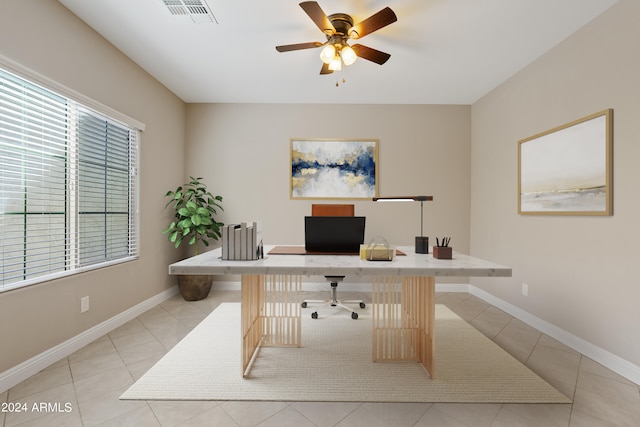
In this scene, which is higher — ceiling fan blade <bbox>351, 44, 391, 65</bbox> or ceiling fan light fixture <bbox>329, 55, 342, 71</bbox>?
ceiling fan blade <bbox>351, 44, 391, 65</bbox>

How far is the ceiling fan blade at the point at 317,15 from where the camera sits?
1.84 m

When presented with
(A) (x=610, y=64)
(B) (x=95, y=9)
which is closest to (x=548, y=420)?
(A) (x=610, y=64)

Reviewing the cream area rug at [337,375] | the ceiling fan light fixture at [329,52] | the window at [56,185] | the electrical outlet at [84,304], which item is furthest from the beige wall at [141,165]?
the ceiling fan light fixture at [329,52]

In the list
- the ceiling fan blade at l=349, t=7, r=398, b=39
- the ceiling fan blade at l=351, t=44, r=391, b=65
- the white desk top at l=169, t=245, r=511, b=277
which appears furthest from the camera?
the ceiling fan blade at l=351, t=44, r=391, b=65

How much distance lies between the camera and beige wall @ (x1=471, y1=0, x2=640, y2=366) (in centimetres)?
206

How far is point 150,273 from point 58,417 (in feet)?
6.52

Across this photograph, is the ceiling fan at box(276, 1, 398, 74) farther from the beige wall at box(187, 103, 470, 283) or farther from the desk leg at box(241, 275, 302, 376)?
the beige wall at box(187, 103, 470, 283)

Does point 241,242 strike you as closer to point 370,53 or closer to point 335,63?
point 335,63

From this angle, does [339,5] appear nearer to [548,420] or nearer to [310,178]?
[310,178]

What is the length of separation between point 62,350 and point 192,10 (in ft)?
9.16

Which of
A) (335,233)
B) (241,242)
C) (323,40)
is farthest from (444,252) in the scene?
(323,40)

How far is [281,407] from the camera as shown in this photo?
1672mm

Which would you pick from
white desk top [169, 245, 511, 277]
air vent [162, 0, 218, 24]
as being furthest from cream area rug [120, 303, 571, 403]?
air vent [162, 0, 218, 24]

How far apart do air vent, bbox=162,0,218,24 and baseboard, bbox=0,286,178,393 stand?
2709 millimetres
